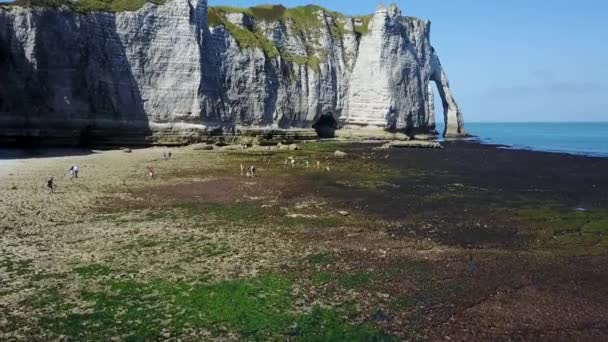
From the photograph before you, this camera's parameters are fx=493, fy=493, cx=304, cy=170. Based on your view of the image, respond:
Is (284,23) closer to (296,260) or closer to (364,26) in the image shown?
(364,26)

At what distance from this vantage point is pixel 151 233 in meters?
16.6

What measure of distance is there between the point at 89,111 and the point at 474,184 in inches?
1471

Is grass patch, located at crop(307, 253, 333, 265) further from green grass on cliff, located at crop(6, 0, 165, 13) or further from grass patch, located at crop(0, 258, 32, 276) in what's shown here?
green grass on cliff, located at crop(6, 0, 165, 13)

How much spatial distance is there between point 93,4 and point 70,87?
9670mm

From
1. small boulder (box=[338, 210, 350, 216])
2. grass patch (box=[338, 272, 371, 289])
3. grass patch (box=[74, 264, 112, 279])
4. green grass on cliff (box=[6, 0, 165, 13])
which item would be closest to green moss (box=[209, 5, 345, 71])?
green grass on cliff (box=[6, 0, 165, 13])

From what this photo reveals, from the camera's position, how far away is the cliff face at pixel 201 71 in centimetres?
4497

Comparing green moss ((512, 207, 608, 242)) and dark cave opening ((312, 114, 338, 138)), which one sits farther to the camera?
dark cave opening ((312, 114, 338, 138))

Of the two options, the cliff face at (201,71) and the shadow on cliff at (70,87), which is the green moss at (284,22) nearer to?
the cliff face at (201,71)

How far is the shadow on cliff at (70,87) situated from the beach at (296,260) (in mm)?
17788

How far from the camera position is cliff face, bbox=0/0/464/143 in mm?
44969


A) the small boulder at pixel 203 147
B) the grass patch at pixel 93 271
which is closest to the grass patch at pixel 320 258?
the grass patch at pixel 93 271

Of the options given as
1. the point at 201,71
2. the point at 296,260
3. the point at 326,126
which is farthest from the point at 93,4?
the point at 296,260

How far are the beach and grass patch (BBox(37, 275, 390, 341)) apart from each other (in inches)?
1.7

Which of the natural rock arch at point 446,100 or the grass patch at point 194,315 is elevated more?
the natural rock arch at point 446,100
